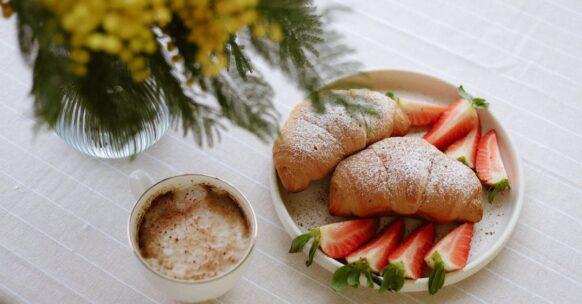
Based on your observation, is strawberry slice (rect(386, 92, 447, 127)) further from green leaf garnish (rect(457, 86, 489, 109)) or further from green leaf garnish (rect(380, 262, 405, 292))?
green leaf garnish (rect(380, 262, 405, 292))

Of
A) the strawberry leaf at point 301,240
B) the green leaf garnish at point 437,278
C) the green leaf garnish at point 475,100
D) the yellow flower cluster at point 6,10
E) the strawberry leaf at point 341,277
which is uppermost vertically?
the yellow flower cluster at point 6,10

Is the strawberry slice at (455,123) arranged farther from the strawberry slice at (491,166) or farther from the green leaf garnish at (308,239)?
the green leaf garnish at (308,239)

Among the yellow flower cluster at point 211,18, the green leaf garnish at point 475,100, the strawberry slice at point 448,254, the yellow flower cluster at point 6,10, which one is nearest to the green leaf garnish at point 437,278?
the strawberry slice at point 448,254

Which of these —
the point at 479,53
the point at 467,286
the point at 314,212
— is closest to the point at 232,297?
the point at 314,212

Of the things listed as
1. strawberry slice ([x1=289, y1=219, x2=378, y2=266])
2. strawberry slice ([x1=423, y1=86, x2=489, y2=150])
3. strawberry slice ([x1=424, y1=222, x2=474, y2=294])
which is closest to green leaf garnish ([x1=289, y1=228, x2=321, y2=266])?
strawberry slice ([x1=289, y1=219, x2=378, y2=266])

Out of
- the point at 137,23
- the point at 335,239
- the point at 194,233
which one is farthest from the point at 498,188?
the point at 137,23
